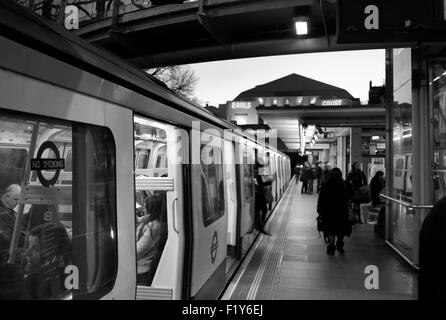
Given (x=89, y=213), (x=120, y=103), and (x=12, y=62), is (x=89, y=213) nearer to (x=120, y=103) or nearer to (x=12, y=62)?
(x=120, y=103)

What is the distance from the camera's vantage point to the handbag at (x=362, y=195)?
11008mm

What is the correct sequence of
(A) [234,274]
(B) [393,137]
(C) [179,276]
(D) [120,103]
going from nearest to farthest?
(D) [120,103] < (C) [179,276] < (A) [234,274] < (B) [393,137]

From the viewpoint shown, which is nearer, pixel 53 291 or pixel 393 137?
pixel 53 291

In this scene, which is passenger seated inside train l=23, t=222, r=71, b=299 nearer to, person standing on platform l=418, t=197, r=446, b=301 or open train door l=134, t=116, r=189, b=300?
open train door l=134, t=116, r=189, b=300

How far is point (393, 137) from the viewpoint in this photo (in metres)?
7.58

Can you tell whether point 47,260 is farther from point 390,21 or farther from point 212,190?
point 390,21

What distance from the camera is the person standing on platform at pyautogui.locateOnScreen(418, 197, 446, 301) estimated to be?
5.65 ft

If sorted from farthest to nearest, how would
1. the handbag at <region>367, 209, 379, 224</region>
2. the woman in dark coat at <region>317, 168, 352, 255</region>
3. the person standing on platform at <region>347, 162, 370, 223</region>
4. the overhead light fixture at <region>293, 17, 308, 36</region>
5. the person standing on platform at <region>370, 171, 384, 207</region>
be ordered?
the person standing on platform at <region>347, 162, 370, 223</region>, the person standing on platform at <region>370, 171, 384, 207</region>, the handbag at <region>367, 209, 379, 224</region>, the woman in dark coat at <region>317, 168, 352, 255</region>, the overhead light fixture at <region>293, 17, 308, 36</region>

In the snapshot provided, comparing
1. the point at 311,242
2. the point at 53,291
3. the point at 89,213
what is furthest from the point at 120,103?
the point at 311,242

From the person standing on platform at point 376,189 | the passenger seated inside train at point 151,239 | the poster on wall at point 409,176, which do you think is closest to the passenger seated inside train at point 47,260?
the passenger seated inside train at point 151,239

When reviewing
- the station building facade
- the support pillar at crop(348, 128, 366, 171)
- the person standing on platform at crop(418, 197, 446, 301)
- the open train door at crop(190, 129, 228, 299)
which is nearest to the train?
the open train door at crop(190, 129, 228, 299)

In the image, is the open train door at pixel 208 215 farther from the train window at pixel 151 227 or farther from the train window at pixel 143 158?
the train window at pixel 143 158

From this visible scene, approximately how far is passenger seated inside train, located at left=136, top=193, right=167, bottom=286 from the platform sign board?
2.65 meters
